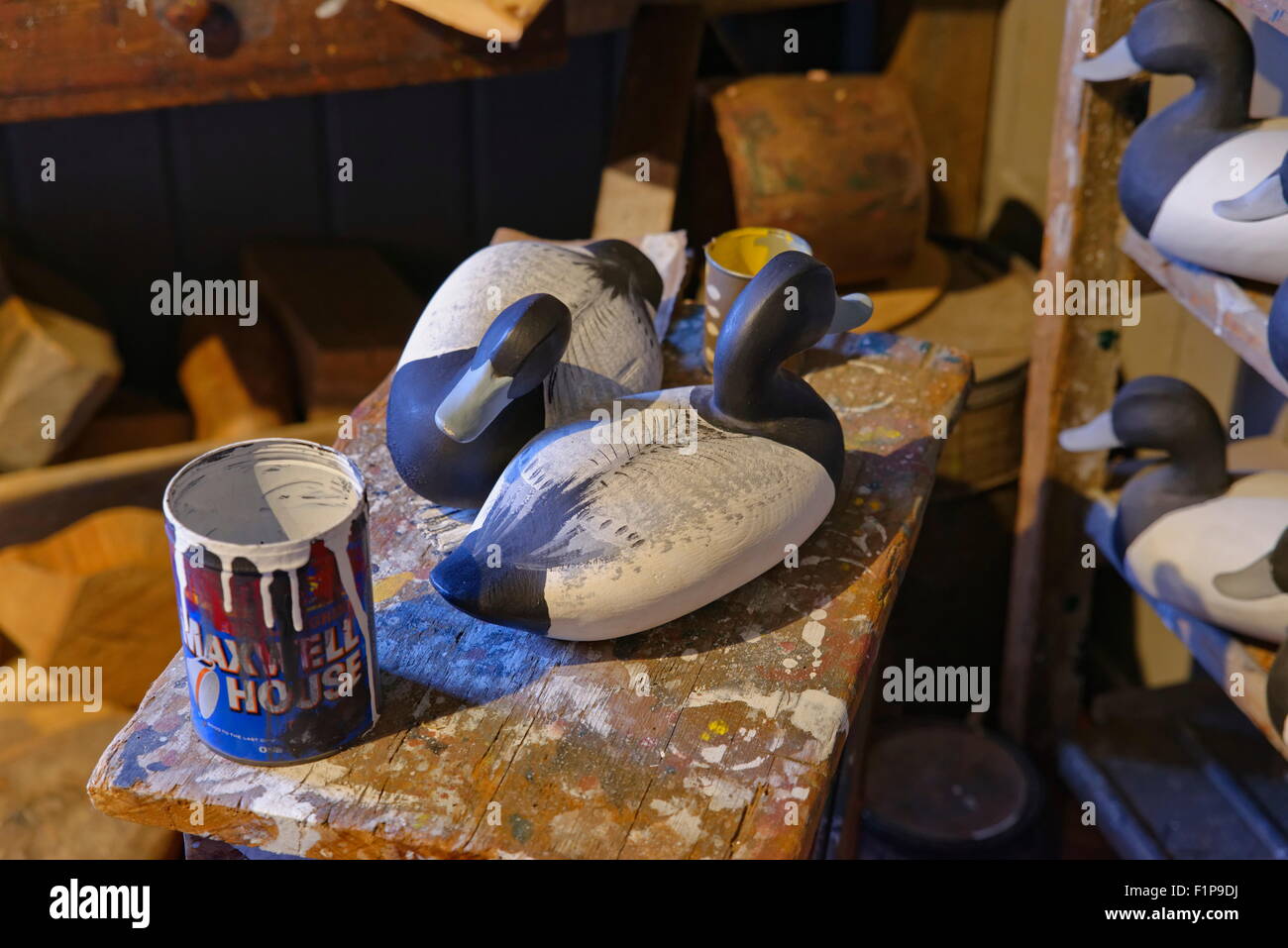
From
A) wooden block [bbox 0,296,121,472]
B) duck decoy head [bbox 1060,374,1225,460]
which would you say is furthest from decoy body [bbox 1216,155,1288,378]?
wooden block [bbox 0,296,121,472]

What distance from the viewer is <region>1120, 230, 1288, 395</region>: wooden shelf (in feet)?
4.18

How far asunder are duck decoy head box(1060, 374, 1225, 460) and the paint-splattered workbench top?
500 millimetres

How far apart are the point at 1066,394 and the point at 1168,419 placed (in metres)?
0.25

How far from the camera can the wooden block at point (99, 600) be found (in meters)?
1.69

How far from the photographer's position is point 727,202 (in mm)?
2006

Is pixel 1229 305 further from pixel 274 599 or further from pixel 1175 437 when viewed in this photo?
pixel 274 599

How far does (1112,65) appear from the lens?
4.69 ft

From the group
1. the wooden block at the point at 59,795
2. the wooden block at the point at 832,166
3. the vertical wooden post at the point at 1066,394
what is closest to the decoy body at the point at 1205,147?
the vertical wooden post at the point at 1066,394

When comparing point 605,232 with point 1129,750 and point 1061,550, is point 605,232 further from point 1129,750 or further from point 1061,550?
point 1129,750

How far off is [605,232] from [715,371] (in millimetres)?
847

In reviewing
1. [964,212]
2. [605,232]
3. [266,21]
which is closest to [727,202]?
[605,232]

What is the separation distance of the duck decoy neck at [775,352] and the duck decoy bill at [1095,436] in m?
0.60

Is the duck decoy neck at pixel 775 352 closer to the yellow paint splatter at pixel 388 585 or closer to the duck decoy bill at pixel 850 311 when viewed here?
the duck decoy bill at pixel 850 311

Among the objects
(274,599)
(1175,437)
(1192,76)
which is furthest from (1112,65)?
(274,599)
